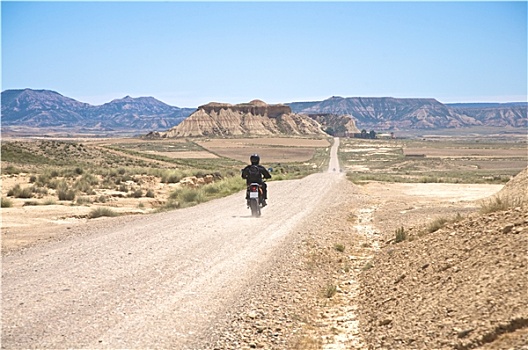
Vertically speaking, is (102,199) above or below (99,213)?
below

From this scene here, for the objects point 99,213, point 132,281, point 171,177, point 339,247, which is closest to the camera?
point 132,281

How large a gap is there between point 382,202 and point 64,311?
63.2ft

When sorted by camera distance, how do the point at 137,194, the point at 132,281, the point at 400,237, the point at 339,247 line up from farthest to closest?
1. the point at 137,194
2. the point at 339,247
3. the point at 400,237
4. the point at 132,281

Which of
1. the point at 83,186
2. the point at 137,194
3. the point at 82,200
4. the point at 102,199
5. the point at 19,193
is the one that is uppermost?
the point at 19,193

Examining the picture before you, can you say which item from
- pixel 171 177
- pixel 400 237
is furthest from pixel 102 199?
pixel 400 237

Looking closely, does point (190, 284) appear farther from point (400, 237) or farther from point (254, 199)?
point (254, 199)

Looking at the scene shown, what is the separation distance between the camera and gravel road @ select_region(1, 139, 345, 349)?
6.92m

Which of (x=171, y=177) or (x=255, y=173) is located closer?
(x=255, y=173)

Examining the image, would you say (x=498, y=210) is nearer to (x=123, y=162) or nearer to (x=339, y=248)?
(x=339, y=248)

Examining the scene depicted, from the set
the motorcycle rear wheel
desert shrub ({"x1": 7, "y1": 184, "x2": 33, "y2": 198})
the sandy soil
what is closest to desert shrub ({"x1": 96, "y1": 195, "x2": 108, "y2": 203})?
desert shrub ({"x1": 7, "y1": 184, "x2": 33, "y2": 198})

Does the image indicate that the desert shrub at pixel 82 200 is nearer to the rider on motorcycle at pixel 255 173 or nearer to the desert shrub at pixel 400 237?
the rider on motorcycle at pixel 255 173

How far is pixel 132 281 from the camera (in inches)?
368

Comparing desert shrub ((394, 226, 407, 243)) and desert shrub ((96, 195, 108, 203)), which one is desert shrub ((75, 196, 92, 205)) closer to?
desert shrub ((96, 195, 108, 203))

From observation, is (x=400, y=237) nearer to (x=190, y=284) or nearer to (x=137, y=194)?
(x=190, y=284)
